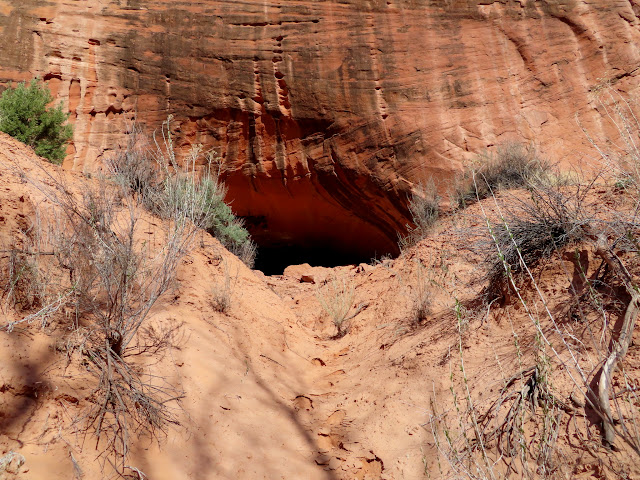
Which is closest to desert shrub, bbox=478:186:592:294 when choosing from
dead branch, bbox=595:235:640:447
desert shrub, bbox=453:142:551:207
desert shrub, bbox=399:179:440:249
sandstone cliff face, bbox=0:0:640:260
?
dead branch, bbox=595:235:640:447

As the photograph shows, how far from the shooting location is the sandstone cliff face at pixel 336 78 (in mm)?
7770

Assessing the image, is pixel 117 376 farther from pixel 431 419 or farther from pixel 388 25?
pixel 388 25

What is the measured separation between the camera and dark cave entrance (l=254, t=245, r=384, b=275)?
989cm

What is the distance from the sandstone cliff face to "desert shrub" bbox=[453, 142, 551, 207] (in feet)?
1.45

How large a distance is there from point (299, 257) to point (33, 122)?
18.5ft

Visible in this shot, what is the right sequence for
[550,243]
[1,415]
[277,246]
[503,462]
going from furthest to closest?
[277,246], [550,243], [503,462], [1,415]

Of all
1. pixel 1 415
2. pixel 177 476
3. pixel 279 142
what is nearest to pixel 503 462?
pixel 177 476

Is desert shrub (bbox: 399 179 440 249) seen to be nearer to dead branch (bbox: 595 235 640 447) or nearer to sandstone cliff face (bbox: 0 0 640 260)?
sandstone cliff face (bbox: 0 0 640 260)

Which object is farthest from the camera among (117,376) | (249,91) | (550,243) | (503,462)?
(249,91)

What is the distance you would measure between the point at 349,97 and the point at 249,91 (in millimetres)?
1882

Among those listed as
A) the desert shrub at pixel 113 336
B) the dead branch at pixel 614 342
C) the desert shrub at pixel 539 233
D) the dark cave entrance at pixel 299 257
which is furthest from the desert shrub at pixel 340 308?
the dark cave entrance at pixel 299 257

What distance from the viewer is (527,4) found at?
815cm

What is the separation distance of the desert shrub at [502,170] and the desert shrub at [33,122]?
588 cm

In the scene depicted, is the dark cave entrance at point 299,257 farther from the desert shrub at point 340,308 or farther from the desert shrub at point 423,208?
the desert shrub at point 340,308
